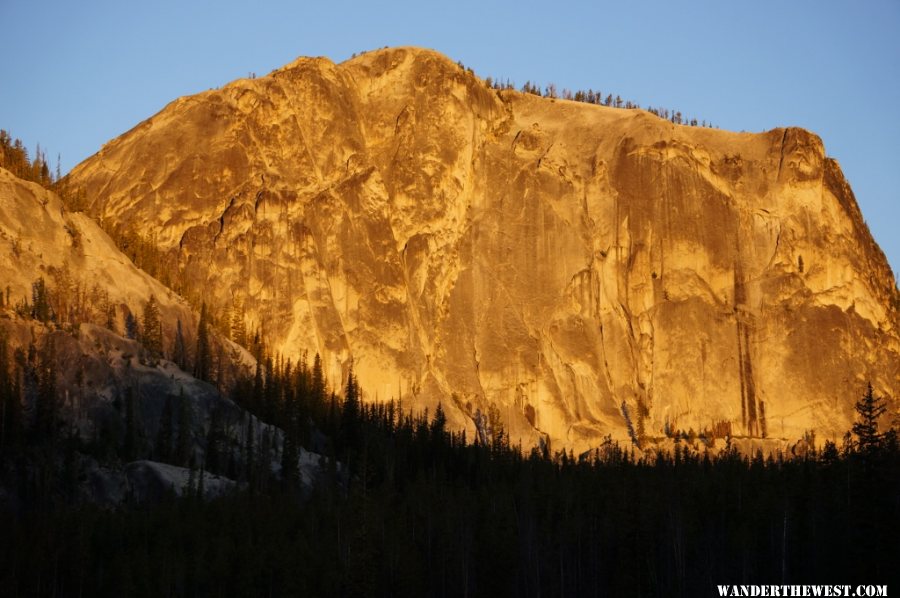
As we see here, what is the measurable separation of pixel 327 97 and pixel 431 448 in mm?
61478

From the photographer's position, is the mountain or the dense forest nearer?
the dense forest

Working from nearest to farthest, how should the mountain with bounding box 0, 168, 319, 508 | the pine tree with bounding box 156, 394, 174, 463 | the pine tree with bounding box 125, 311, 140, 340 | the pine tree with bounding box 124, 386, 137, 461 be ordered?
the mountain with bounding box 0, 168, 319, 508
the pine tree with bounding box 124, 386, 137, 461
the pine tree with bounding box 156, 394, 174, 463
the pine tree with bounding box 125, 311, 140, 340

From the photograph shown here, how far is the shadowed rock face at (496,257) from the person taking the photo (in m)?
Result: 173

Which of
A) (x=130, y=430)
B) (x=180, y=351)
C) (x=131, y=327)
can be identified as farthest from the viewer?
(x=180, y=351)

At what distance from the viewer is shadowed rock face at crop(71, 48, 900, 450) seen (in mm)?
173375

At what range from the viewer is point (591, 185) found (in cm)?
19638

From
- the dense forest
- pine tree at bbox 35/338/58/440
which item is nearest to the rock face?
pine tree at bbox 35/338/58/440

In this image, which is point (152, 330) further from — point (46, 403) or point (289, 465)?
point (289, 465)

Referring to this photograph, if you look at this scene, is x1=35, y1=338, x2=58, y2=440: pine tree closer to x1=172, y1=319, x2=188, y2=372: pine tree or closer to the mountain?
the mountain

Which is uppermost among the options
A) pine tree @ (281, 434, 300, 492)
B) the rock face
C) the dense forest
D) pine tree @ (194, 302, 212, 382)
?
the rock face

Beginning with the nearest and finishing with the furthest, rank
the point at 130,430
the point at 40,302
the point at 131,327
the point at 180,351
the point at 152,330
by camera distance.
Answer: the point at 130,430 < the point at 40,302 < the point at 152,330 < the point at 131,327 < the point at 180,351

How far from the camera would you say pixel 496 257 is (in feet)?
608

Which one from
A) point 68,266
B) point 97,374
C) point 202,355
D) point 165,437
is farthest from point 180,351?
point 165,437

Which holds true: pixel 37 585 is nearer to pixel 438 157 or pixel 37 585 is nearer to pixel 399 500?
pixel 399 500
